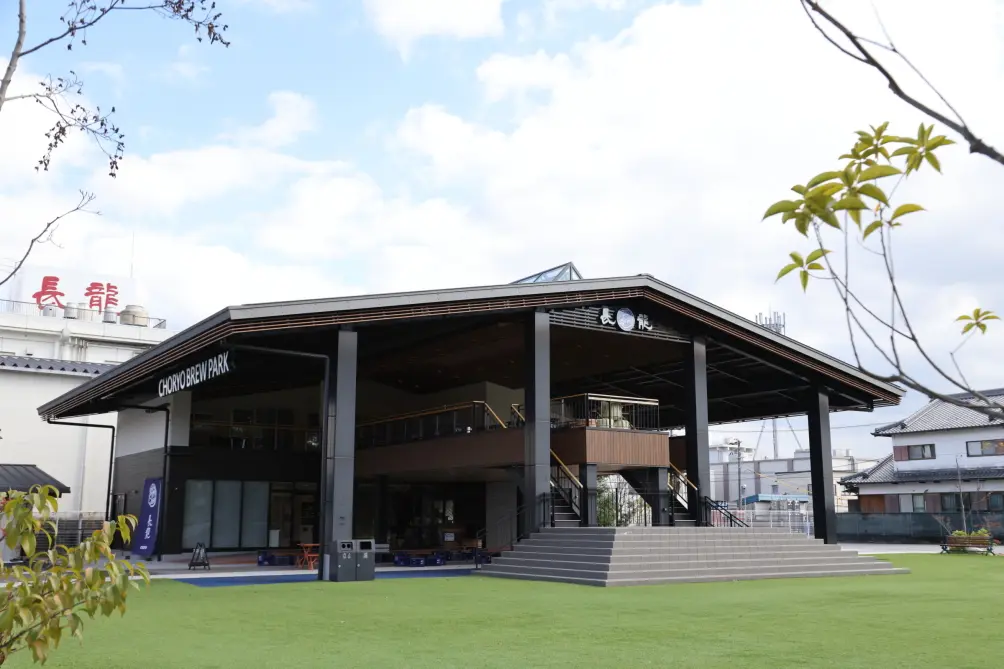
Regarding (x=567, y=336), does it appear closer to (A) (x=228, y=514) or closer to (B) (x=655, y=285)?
(B) (x=655, y=285)

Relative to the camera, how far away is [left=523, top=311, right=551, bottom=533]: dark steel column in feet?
73.5

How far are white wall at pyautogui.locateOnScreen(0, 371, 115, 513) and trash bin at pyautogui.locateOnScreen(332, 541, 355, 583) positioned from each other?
2079 centimetres

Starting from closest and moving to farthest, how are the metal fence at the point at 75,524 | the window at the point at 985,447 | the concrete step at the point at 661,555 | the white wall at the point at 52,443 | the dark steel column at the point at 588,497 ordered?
the concrete step at the point at 661,555
the dark steel column at the point at 588,497
the metal fence at the point at 75,524
the white wall at the point at 52,443
the window at the point at 985,447

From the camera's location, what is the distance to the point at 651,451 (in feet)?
81.6

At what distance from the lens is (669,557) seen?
65.1 ft

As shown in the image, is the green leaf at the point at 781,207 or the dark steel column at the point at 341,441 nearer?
the green leaf at the point at 781,207

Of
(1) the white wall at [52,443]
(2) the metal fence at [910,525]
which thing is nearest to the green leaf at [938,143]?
(1) the white wall at [52,443]

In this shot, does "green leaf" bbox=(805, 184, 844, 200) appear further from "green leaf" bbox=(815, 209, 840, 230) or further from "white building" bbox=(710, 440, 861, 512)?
"white building" bbox=(710, 440, 861, 512)

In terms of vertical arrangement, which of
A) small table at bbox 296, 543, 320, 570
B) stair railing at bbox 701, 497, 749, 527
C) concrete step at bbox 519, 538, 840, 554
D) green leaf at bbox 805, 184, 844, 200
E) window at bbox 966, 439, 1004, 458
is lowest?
small table at bbox 296, 543, 320, 570

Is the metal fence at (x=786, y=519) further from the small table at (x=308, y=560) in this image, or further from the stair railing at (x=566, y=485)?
the small table at (x=308, y=560)

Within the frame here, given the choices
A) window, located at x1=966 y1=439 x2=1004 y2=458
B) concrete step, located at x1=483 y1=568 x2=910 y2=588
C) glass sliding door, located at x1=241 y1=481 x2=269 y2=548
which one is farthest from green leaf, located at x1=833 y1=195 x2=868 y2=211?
window, located at x1=966 y1=439 x2=1004 y2=458

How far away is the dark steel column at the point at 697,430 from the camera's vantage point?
25.2 m

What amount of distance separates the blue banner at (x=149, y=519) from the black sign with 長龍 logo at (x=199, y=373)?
4.67 metres

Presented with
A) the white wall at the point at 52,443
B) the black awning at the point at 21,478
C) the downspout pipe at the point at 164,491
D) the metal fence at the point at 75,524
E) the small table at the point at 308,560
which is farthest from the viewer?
the white wall at the point at 52,443
